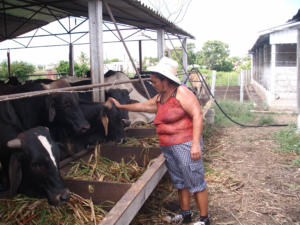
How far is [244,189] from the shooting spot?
5062 mm

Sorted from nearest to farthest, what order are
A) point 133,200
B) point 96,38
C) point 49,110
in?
point 133,200, point 49,110, point 96,38

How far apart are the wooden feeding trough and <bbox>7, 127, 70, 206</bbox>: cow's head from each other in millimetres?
489

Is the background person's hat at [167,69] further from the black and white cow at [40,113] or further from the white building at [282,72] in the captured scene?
the white building at [282,72]

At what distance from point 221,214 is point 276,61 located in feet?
32.1

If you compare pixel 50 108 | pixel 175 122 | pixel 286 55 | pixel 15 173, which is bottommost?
pixel 15 173

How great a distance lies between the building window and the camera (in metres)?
12.5

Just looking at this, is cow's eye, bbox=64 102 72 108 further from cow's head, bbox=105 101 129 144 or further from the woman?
the woman

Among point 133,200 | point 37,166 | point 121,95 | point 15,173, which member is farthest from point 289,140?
point 15,173

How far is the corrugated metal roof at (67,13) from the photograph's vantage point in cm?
622

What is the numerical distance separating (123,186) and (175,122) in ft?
2.82

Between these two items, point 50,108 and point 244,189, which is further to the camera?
point 244,189

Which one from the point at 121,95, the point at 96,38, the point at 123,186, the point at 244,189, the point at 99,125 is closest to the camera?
the point at 123,186

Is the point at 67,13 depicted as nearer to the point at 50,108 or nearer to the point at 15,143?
the point at 50,108

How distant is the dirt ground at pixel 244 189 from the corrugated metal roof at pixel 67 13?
317cm
